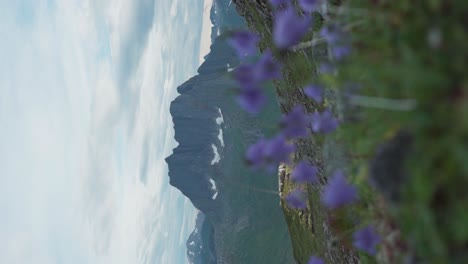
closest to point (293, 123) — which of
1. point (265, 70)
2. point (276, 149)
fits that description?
point (276, 149)

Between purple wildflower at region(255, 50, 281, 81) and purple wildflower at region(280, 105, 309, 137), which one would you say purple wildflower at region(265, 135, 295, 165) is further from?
purple wildflower at region(255, 50, 281, 81)

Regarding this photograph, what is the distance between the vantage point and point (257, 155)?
4383 millimetres

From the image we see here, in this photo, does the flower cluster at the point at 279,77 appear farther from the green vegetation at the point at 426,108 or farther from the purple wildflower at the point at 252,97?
the green vegetation at the point at 426,108

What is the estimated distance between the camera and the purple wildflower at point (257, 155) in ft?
14.0

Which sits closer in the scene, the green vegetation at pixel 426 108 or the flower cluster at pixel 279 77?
the green vegetation at pixel 426 108

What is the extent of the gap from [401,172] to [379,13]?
1.19 m

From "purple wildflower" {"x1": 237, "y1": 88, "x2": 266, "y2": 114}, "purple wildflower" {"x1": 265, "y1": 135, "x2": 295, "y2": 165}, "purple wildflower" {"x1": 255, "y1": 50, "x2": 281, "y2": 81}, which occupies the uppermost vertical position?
"purple wildflower" {"x1": 255, "y1": 50, "x2": 281, "y2": 81}

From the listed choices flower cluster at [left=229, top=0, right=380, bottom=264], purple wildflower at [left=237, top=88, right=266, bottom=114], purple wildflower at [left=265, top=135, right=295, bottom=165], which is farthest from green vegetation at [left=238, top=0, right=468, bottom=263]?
purple wildflower at [left=265, top=135, right=295, bottom=165]

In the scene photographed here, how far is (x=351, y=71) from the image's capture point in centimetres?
348

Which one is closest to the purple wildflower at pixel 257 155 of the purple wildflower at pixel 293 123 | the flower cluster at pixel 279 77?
the flower cluster at pixel 279 77

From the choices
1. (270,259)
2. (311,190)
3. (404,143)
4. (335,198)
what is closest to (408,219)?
(404,143)

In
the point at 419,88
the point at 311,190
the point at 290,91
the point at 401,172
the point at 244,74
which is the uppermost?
the point at 244,74

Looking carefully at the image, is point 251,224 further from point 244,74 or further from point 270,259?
point 244,74

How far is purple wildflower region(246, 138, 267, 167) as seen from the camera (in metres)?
4.26
